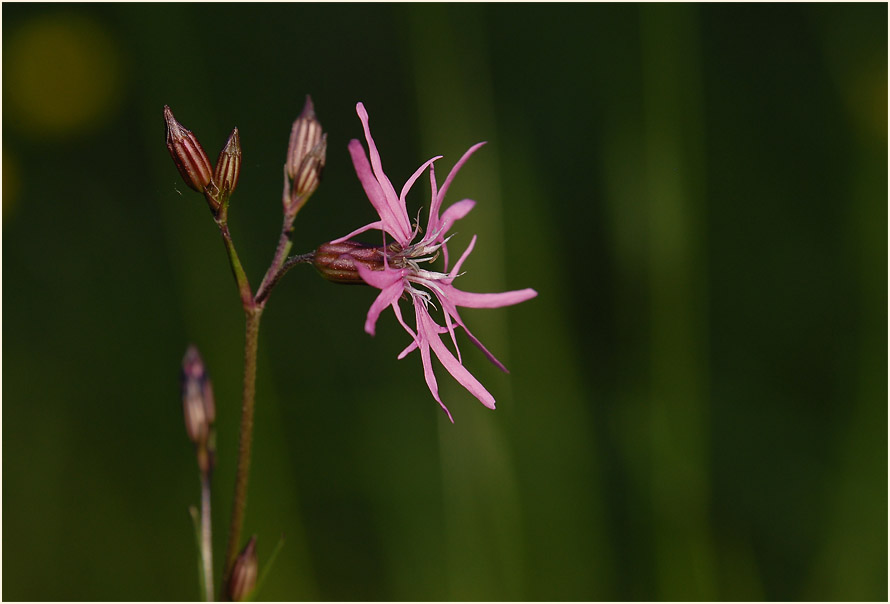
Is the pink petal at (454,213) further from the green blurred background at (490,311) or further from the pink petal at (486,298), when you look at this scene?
the green blurred background at (490,311)

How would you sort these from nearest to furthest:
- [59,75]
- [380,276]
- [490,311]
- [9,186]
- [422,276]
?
[380,276] < [422,276] < [490,311] < [9,186] < [59,75]

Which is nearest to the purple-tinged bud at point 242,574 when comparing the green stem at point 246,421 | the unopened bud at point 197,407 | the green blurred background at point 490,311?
the green stem at point 246,421

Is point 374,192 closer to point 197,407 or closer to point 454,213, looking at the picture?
point 454,213

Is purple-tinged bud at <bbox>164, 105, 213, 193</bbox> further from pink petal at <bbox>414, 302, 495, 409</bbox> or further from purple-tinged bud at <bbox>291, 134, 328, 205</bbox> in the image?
pink petal at <bbox>414, 302, 495, 409</bbox>

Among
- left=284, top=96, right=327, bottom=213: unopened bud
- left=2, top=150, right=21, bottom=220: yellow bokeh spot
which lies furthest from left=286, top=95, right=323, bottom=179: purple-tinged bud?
left=2, top=150, right=21, bottom=220: yellow bokeh spot

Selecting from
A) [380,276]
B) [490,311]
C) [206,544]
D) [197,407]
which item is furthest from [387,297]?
[490,311]

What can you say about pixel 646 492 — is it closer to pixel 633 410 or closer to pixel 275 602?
pixel 633 410
